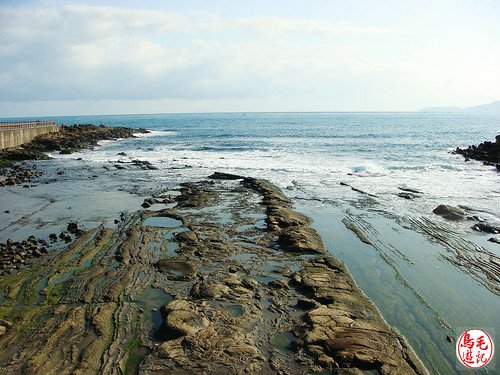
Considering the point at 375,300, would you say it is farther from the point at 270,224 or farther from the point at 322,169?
the point at 322,169

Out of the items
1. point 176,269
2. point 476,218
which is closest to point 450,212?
point 476,218

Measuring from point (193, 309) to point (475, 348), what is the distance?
702 centimetres

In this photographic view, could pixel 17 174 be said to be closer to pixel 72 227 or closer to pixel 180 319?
pixel 72 227

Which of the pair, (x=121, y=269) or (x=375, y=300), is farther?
(x=121, y=269)

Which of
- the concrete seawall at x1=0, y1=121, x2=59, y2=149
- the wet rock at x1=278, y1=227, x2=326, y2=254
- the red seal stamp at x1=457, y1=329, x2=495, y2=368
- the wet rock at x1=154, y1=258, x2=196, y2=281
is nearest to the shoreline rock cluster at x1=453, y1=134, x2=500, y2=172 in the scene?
the wet rock at x1=278, y1=227, x2=326, y2=254

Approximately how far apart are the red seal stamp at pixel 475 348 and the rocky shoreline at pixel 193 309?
123cm

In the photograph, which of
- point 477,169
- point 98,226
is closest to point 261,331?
point 98,226

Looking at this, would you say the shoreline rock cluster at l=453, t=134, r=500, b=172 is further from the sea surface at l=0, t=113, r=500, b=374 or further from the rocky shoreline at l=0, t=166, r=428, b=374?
the rocky shoreline at l=0, t=166, r=428, b=374

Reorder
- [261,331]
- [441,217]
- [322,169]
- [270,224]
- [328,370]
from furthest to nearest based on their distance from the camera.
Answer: [322,169]
[441,217]
[270,224]
[261,331]
[328,370]

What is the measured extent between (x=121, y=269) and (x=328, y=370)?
7916mm

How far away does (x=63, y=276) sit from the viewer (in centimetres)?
1270

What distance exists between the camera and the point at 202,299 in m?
11.1

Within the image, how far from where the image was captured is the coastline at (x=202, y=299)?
8.66 metres

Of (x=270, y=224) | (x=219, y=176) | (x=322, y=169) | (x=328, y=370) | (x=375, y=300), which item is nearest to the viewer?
(x=328, y=370)
